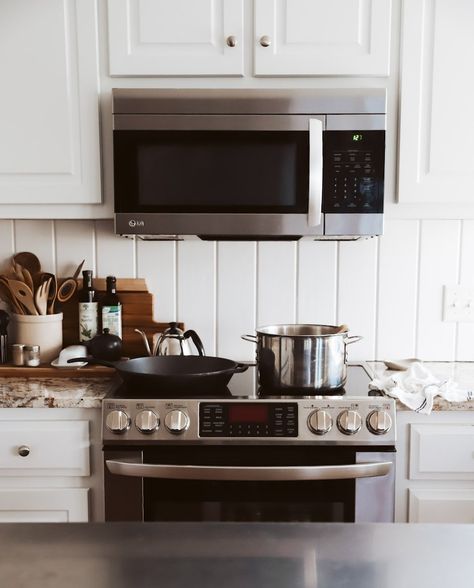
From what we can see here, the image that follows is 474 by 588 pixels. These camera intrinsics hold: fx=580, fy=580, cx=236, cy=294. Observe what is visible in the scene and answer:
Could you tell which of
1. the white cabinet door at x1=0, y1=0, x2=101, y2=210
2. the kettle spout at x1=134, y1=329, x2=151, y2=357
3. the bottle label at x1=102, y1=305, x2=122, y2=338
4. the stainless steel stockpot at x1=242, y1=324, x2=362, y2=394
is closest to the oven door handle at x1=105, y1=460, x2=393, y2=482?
the stainless steel stockpot at x1=242, y1=324, x2=362, y2=394

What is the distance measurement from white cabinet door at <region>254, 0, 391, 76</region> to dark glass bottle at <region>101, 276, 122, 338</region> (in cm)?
87

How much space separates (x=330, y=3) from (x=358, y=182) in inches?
21.1

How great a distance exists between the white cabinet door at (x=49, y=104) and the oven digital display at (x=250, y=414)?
2.61 ft

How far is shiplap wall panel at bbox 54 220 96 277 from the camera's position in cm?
214

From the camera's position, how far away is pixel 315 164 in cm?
171

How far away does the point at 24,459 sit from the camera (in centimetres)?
163

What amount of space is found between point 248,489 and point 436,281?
3.55ft

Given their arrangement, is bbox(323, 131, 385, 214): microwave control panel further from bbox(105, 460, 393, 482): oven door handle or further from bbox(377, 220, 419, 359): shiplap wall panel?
bbox(105, 460, 393, 482): oven door handle

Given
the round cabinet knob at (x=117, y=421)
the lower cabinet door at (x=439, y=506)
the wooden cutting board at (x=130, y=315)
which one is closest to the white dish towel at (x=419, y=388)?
the lower cabinet door at (x=439, y=506)

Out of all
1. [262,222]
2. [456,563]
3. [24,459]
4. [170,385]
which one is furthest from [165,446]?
[456,563]

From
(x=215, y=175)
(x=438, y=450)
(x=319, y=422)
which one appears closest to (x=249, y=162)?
(x=215, y=175)

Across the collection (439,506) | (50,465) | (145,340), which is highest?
(145,340)

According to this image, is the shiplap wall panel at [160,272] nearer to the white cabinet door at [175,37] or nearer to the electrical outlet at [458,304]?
the white cabinet door at [175,37]

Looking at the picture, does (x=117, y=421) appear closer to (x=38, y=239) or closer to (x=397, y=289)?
(x=38, y=239)
